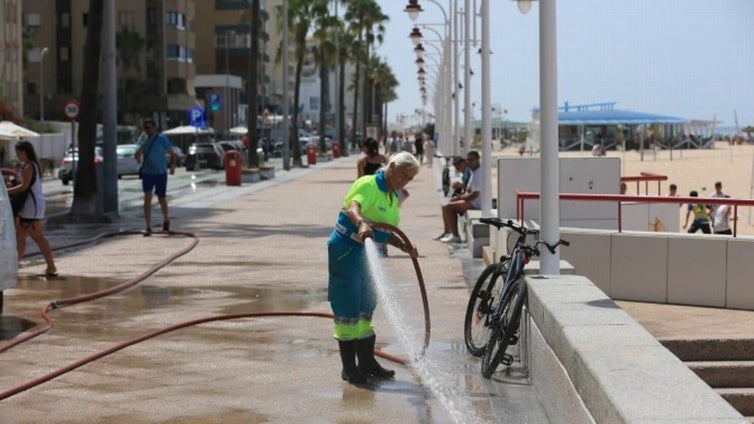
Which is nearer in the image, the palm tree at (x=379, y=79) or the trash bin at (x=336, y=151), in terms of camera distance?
the trash bin at (x=336, y=151)

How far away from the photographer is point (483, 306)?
10289 millimetres

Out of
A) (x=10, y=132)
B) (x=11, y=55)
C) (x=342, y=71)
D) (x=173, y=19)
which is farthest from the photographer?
(x=173, y=19)

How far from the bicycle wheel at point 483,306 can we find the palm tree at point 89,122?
16.7 metres

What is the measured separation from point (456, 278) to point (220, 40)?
123 meters

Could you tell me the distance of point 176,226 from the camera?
25531 mm

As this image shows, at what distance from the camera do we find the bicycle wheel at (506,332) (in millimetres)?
9164

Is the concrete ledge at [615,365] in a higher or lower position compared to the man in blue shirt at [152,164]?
lower

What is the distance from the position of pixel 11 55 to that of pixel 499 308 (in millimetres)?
74111

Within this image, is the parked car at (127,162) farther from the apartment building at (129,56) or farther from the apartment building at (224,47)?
the apartment building at (224,47)

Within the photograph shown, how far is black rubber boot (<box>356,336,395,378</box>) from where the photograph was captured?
9500mm

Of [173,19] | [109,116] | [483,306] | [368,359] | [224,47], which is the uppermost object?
[173,19]

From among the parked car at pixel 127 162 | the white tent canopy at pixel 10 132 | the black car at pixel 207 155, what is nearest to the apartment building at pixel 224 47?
the black car at pixel 207 155

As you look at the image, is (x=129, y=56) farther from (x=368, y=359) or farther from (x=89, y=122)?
(x=368, y=359)

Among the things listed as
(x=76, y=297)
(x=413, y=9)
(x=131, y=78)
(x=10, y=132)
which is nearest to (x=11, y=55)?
(x=10, y=132)
